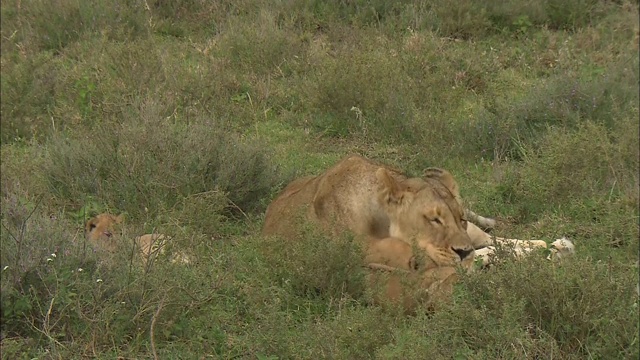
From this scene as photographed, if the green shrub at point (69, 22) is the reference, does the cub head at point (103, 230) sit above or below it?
above

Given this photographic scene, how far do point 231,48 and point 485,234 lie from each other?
16.6ft

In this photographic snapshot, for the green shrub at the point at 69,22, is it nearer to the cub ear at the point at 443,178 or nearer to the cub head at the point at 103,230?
the cub head at the point at 103,230

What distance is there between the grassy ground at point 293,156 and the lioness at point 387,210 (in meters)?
0.33

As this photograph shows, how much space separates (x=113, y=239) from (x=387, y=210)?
5.10 feet

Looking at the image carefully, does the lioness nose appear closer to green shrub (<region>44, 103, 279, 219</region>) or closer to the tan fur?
the tan fur

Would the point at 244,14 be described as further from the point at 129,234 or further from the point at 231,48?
the point at 129,234

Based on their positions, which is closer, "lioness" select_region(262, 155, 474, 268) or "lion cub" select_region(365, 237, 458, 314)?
"lion cub" select_region(365, 237, 458, 314)

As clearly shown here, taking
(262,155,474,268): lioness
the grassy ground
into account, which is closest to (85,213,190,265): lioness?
the grassy ground

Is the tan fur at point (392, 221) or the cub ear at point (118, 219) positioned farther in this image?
the cub ear at point (118, 219)

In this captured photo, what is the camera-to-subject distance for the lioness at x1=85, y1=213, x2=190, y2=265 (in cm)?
541

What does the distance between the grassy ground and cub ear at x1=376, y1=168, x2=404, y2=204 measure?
426 mm

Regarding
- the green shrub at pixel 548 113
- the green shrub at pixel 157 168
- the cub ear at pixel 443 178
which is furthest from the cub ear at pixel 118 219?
the green shrub at pixel 548 113

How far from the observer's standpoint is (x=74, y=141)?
7.95 metres

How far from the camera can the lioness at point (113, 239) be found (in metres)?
5.41
